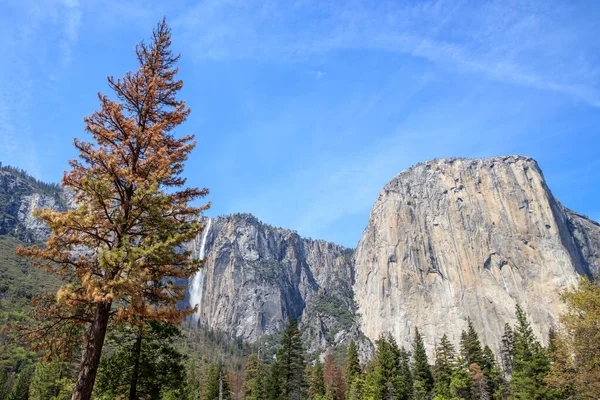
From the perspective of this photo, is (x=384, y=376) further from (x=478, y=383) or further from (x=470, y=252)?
(x=470, y=252)

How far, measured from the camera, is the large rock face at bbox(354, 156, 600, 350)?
5930 inches

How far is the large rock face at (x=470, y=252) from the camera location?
15062cm

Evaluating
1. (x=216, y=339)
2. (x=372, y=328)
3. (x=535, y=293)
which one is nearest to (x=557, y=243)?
(x=535, y=293)

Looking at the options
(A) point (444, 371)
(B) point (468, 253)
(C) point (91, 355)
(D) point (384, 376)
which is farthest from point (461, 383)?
(B) point (468, 253)

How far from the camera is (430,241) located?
177 metres

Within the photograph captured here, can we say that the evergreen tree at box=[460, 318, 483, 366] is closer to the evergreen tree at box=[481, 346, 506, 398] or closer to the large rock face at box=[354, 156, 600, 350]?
the evergreen tree at box=[481, 346, 506, 398]

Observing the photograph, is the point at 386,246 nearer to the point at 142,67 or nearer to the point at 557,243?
the point at 557,243

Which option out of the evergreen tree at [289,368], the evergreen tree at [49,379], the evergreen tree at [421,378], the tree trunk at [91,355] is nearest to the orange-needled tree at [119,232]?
the tree trunk at [91,355]

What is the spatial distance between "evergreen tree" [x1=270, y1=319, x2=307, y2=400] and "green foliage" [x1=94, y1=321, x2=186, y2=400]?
26176mm

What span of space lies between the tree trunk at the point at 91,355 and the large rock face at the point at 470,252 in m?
A: 159

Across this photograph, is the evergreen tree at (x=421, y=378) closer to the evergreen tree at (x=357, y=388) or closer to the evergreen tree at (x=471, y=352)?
the evergreen tree at (x=471, y=352)

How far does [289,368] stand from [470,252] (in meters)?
140

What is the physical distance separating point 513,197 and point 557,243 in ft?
80.6

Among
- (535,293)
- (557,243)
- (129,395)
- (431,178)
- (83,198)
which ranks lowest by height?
(129,395)
